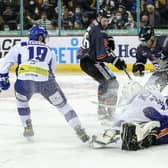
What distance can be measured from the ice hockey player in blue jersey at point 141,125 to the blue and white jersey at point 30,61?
0.76m

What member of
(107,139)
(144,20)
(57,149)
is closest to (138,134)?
(107,139)

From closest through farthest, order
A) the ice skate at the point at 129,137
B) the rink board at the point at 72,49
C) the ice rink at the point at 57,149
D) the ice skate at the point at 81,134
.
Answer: the ice rink at the point at 57,149 < the ice skate at the point at 129,137 < the ice skate at the point at 81,134 < the rink board at the point at 72,49

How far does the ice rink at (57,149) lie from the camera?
5.16 m

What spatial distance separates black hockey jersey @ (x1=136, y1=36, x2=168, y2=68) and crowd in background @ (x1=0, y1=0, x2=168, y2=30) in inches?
268

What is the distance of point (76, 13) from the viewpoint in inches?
576

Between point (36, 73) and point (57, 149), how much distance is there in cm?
70

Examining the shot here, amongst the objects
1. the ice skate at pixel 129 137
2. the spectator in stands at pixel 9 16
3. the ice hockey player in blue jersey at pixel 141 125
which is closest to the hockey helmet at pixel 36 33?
the ice hockey player in blue jersey at pixel 141 125

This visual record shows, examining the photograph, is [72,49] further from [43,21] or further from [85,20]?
[43,21]

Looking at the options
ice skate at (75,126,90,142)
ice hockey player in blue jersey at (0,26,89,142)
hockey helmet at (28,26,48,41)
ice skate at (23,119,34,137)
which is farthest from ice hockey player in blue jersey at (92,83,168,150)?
hockey helmet at (28,26,48,41)

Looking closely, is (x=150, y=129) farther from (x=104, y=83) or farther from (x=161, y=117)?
(x=104, y=83)

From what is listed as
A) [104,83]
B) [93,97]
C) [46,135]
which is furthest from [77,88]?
[46,135]

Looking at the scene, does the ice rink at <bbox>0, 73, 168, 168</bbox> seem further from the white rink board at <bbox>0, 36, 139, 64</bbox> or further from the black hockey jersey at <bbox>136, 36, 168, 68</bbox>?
the white rink board at <bbox>0, 36, 139, 64</bbox>

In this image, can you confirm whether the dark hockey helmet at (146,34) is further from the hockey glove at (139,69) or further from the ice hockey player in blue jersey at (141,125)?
the ice hockey player in blue jersey at (141,125)

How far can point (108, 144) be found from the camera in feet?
18.9
